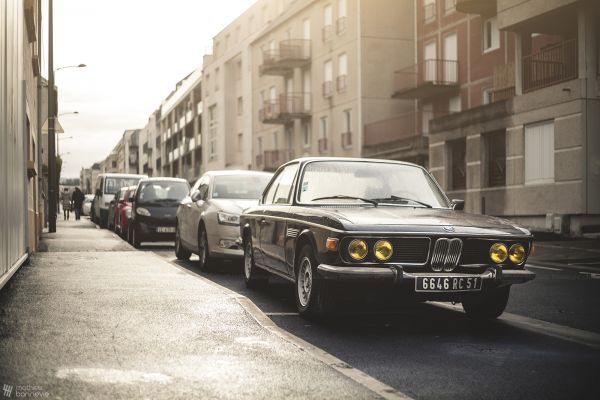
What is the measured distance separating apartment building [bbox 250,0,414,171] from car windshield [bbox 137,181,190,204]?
67.1ft

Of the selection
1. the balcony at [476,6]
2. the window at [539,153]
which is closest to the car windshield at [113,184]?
the balcony at [476,6]

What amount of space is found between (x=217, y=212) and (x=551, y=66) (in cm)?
1612

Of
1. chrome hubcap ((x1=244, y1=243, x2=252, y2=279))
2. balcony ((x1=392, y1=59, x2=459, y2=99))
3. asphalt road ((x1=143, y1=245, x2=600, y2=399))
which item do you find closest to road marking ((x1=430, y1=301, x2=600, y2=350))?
asphalt road ((x1=143, y1=245, x2=600, y2=399))

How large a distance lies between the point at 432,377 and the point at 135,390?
191 centimetres

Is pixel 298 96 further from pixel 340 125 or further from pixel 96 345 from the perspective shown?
pixel 96 345

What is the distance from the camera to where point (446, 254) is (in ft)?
24.7

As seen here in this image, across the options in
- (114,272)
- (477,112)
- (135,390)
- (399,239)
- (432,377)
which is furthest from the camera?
(477,112)

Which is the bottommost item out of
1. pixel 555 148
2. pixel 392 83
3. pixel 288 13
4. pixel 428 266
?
pixel 428 266

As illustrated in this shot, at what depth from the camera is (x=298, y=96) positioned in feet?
163

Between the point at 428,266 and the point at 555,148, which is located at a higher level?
the point at 555,148

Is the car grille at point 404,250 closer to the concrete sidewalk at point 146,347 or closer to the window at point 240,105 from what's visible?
the concrete sidewalk at point 146,347

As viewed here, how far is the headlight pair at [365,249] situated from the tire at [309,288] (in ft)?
1.62

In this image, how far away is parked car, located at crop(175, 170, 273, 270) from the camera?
43.3 feet

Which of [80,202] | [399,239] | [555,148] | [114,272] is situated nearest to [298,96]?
[80,202]
